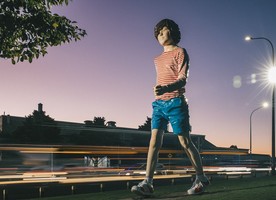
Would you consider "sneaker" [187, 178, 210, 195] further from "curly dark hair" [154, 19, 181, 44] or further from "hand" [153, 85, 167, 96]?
"curly dark hair" [154, 19, 181, 44]

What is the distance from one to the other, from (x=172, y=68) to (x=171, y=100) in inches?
16.0

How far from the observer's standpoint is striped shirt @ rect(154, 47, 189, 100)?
5.70 m

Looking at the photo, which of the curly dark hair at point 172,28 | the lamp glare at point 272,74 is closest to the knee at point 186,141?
the curly dark hair at point 172,28

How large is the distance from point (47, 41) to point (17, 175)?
14501 millimetres

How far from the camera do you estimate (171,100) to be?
5.75m

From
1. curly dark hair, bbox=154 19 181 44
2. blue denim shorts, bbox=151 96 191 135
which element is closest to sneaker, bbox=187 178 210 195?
blue denim shorts, bbox=151 96 191 135

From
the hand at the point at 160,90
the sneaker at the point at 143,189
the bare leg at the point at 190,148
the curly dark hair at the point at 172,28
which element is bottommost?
the sneaker at the point at 143,189

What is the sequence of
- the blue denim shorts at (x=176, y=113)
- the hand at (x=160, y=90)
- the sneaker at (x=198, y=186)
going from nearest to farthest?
the hand at (x=160, y=90) → the blue denim shorts at (x=176, y=113) → the sneaker at (x=198, y=186)

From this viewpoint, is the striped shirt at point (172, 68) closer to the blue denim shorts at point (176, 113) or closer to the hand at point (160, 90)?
the blue denim shorts at point (176, 113)

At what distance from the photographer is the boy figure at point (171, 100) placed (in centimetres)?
566

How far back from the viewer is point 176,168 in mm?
31109

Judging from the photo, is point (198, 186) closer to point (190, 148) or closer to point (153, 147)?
point (190, 148)

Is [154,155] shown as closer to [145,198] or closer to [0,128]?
[145,198]

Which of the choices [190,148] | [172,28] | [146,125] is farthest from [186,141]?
[146,125]
